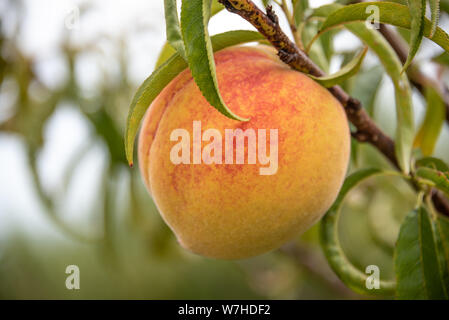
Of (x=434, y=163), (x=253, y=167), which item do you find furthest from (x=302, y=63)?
(x=434, y=163)

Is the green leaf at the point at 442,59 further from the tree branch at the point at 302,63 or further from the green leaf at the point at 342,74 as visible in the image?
the green leaf at the point at 342,74

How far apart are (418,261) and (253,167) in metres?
0.29

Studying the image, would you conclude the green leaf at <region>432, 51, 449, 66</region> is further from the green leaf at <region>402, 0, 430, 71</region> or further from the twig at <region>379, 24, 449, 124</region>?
the green leaf at <region>402, 0, 430, 71</region>

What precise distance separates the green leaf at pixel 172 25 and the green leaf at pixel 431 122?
1.93 ft

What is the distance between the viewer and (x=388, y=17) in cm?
48

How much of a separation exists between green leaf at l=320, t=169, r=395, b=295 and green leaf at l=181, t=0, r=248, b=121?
333 millimetres

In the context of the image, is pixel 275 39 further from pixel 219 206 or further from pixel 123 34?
pixel 123 34

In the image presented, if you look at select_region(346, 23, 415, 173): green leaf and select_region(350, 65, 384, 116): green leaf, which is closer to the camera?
select_region(346, 23, 415, 173): green leaf

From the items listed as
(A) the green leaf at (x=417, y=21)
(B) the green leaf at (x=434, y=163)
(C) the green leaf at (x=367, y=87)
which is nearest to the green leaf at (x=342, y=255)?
(B) the green leaf at (x=434, y=163)

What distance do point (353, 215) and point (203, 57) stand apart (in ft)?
4.55

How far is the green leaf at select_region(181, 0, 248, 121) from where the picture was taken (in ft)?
1.27

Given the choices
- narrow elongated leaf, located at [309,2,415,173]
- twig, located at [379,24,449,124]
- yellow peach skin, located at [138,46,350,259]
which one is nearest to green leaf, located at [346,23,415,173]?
narrow elongated leaf, located at [309,2,415,173]

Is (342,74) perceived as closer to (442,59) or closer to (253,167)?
(253,167)

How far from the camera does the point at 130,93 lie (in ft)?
4.21
